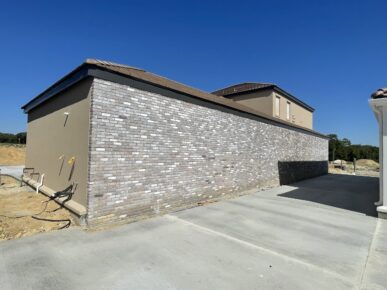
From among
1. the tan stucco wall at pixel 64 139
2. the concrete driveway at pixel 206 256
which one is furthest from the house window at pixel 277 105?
the tan stucco wall at pixel 64 139

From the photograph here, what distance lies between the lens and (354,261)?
3.94 m

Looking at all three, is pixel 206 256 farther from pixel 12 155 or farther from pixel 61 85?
pixel 12 155

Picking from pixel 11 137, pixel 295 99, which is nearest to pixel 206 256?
pixel 295 99

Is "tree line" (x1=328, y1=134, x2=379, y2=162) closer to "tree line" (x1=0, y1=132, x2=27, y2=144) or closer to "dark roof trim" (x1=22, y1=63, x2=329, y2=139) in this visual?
"dark roof trim" (x1=22, y1=63, x2=329, y2=139)

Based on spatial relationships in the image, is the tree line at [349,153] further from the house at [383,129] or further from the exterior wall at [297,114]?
the house at [383,129]

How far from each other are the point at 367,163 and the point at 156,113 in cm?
4478

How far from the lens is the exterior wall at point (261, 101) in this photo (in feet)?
56.8

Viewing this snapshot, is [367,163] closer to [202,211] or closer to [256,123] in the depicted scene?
[256,123]

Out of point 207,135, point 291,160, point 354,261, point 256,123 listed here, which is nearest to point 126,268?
point 354,261

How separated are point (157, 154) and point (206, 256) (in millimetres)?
3198

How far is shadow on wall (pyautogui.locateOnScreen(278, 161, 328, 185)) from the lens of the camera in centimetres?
1409

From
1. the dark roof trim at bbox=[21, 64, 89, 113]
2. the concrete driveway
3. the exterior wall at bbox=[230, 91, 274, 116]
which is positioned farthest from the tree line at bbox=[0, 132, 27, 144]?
the concrete driveway

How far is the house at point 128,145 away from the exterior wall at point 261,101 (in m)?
7.57

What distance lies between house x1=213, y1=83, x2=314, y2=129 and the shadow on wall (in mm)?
3912
